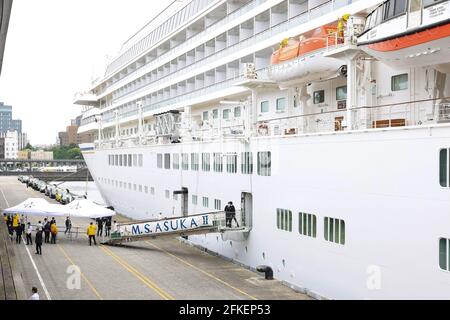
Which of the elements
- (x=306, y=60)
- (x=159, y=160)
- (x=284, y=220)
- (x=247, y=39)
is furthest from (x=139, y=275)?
(x=159, y=160)

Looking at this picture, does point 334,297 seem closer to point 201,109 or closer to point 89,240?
point 89,240

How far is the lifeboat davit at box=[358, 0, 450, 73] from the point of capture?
11.9 metres

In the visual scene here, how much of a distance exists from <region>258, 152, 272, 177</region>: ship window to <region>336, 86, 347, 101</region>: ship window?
9.51ft

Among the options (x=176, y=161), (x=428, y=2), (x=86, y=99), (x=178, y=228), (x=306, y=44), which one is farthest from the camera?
(x=86, y=99)

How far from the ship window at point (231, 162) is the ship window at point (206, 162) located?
198cm

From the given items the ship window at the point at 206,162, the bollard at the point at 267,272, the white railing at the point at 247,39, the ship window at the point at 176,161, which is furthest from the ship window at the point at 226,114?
the bollard at the point at 267,272

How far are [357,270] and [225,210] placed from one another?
7593 mm

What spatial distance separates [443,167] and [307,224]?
5.17 meters

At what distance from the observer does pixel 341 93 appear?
17969 mm

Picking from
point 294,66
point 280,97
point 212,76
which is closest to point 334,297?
point 294,66

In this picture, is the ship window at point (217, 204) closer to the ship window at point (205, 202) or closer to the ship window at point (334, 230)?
the ship window at point (205, 202)

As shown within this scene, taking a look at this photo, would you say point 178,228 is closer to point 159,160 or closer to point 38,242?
point 38,242

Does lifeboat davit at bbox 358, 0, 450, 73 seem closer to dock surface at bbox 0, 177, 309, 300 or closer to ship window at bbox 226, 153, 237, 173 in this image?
dock surface at bbox 0, 177, 309, 300

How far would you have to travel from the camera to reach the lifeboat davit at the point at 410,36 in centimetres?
1192
